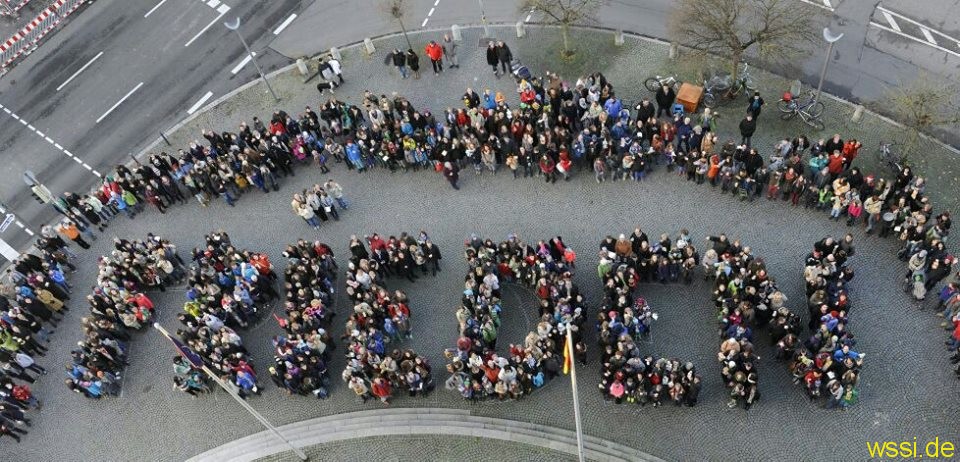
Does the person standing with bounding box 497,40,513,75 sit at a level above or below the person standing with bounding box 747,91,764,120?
above

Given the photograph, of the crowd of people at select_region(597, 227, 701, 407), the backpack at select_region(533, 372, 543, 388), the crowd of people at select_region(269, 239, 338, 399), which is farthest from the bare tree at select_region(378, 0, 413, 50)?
the backpack at select_region(533, 372, 543, 388)

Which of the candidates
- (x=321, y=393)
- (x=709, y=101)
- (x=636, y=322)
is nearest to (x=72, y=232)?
(x=321, y=393)

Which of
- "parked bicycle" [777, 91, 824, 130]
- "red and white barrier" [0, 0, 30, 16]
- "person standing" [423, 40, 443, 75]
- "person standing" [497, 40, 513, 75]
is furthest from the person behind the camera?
"red and white barrier" [0, 0, 30, 16]

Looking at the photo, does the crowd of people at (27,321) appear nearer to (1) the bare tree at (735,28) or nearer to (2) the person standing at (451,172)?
(2) the person standing at (451,172)

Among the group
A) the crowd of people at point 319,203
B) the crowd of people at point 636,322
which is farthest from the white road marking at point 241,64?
the crowd of people at point 636,322

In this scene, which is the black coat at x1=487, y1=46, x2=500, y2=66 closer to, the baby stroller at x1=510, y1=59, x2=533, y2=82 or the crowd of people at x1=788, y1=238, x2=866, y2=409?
the baby stroller at x1=510, y1=59, x2=533, y2=82

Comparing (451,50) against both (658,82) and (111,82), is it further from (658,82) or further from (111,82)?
(111,82)

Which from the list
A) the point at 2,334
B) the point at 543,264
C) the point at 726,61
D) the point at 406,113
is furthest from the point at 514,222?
the point at 2,334
